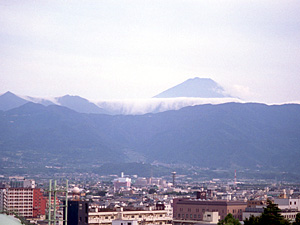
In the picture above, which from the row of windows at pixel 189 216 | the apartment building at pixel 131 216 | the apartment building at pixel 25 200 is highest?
the apartment building at pixel 25 200

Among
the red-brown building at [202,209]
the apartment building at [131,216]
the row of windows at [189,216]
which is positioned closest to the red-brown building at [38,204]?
the red-brown building at [202,209]

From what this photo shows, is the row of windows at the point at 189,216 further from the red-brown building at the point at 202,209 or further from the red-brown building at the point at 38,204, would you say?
the red-brown building at the point at 38,204

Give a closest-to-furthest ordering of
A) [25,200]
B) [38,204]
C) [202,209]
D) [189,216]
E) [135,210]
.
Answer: [135,210]
[189,216]
[202,209]
[38,204]
[25,200]

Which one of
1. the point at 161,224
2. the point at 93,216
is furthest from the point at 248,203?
the point at 93,216

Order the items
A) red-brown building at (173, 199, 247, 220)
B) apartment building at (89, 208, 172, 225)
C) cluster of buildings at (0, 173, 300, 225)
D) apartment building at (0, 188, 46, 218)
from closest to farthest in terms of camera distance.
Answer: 1. cluster of buildings at (0, 173, 300, 225)
2. apartment building at (89, 208, 172, 225)
3. red-brown building at (173, 199, 247, 220)
4. apartment building at (0, 188, 46, 218)

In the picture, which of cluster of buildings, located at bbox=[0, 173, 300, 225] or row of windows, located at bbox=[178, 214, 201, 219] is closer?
cluster of buildings, located at bbox=[0, 173, 300, 225]

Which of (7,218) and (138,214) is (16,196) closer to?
(138,214)

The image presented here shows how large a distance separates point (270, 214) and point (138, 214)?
28.3 meters

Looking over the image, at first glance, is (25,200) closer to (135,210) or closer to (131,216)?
(135,210)

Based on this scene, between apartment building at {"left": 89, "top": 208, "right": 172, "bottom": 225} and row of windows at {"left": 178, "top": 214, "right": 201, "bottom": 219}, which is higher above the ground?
apartment building at {"left": 89, "top": 208, "right": 172, "bottom": 225}

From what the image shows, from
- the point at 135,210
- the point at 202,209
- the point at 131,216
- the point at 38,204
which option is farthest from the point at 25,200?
the point at 131,216

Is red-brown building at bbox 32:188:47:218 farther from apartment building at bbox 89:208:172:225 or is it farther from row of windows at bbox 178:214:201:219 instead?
apartment building at bbox 89:208:172:225

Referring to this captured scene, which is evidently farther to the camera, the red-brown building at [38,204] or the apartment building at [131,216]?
the red-brown building at [38,204]

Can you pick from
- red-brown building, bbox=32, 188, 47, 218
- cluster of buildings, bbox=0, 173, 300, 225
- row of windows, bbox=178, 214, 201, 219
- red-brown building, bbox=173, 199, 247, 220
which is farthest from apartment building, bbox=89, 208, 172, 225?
red-brown building, bbox=32, 188, 47, 218
